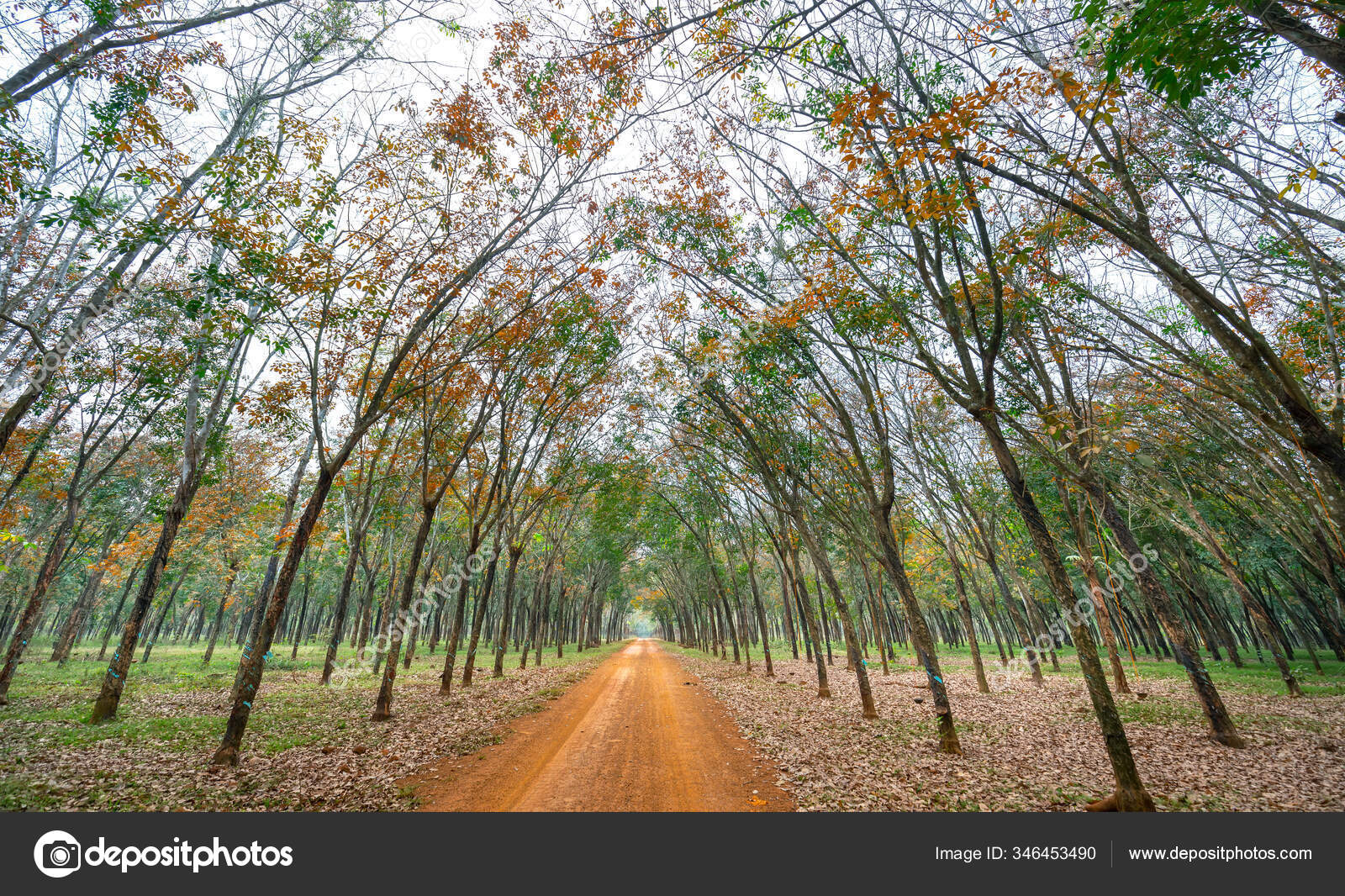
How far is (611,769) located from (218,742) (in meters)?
8.69

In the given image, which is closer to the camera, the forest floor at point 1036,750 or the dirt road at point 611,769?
the dirt road at point 611,769

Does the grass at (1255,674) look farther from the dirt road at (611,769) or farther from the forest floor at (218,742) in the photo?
the forest floor at (218,742)

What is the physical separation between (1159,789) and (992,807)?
3479mm

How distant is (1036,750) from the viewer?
9.93 meters

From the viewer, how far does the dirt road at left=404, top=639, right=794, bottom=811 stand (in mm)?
6910

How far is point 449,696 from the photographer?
52.3 ft
